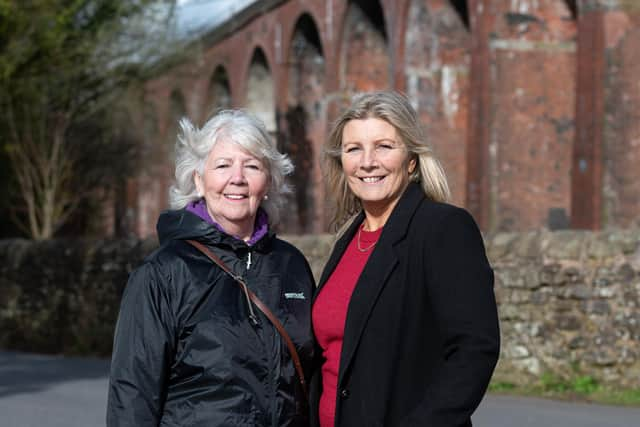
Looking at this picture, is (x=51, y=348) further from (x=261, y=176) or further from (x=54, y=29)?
(x=261, y=176)

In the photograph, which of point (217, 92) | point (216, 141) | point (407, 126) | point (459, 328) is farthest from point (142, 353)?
point (217, 92)

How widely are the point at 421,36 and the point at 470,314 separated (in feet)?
52.2

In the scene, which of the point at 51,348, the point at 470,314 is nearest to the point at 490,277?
the point at 470,314

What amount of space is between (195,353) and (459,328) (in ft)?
2.55

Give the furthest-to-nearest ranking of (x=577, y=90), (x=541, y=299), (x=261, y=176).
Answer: (x=577, y=90)
(x=541, y=299)
(x=261, y=176)

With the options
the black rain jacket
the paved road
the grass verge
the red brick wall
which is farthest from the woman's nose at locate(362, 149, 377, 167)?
the red brick wall

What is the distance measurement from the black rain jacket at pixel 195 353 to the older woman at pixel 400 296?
19cm

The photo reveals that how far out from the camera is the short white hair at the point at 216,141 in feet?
10.3

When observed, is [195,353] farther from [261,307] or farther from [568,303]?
[568,303]

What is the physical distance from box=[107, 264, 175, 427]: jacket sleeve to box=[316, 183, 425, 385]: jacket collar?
520 millimetres

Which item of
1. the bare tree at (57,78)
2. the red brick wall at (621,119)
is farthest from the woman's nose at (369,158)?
the bare tree at (57,78)

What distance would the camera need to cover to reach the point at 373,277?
9.53 ft

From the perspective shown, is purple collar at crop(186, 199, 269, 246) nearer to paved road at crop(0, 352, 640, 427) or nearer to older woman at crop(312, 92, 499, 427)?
older woman at crop(312, 92, 499, 427)

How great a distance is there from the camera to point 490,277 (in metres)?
2.79
